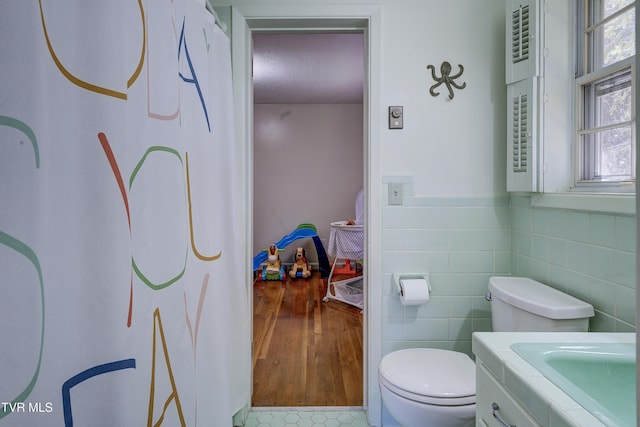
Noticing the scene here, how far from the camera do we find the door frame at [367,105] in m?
1.65

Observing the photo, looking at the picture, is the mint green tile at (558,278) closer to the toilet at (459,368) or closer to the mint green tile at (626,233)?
the toilet at (459,368)

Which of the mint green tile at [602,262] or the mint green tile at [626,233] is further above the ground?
the mint green tile at [626,233]

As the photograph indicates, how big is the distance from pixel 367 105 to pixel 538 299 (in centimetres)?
111

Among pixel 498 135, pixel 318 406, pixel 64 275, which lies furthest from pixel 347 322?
pixel 64 275

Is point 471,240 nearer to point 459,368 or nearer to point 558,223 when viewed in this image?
point 558,223

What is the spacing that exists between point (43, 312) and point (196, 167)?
612 mm

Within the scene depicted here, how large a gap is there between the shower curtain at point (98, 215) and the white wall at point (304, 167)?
4.13 m

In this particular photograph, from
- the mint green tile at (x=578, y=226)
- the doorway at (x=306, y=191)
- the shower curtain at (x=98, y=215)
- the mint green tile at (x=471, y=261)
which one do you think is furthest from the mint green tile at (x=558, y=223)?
the shower curtain at (x=98, y=215)

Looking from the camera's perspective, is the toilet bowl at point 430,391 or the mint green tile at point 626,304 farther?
the toilet bowl at point 430,391

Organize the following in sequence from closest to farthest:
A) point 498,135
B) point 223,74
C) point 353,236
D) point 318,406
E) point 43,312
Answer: point 43,312 < point 223,74 < point 498,135 < point 318,406 < point 353,236

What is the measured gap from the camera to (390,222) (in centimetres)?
168

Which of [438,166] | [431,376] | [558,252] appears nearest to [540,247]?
[558,252]

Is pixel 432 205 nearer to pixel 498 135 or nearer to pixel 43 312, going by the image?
pixel 498 135

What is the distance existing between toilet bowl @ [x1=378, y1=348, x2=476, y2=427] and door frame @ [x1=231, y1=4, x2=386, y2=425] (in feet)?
1.11
